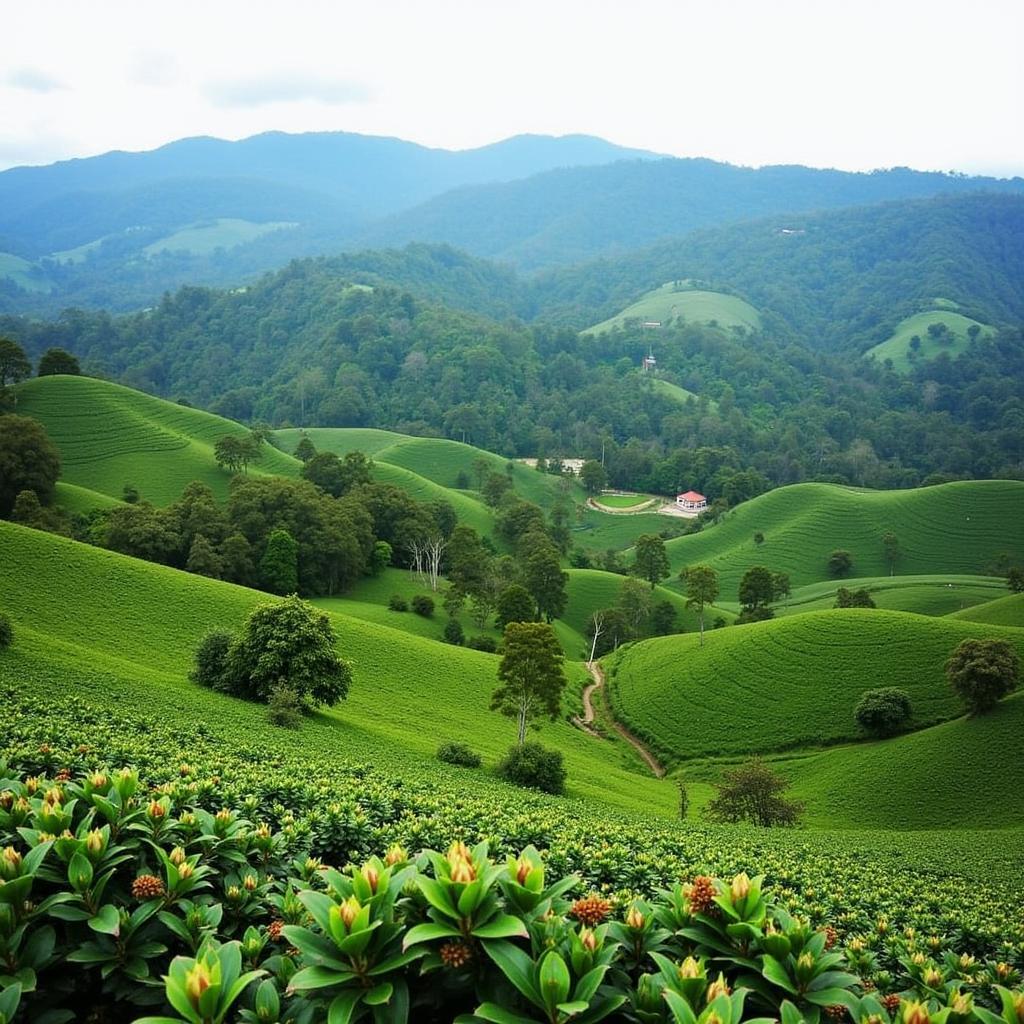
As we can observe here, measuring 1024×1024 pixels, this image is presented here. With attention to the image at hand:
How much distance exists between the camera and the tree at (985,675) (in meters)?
35.6

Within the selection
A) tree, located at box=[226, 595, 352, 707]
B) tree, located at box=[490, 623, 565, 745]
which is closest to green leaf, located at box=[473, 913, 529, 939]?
tree, located at box=[226, 595, 352, 707]

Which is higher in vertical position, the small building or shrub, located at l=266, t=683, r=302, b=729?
the small building

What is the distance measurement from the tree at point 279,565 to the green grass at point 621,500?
7820 cm

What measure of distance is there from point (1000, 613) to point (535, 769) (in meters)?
46.0

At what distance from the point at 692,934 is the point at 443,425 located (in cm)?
16314

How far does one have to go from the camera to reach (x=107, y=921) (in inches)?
163

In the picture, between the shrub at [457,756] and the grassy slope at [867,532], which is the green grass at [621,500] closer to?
the grassy slope at [867,532]

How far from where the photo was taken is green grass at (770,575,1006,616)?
73.6 metres

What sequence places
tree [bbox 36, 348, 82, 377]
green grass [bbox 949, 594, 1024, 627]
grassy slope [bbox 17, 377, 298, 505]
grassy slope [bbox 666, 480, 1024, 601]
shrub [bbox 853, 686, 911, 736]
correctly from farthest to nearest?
grassy slope [bbox 666, 480, 1024, 601]
tree [bbox 36, 348, 82, 377]
grassy slope [bbox 17, 377, 298, 505]
green grass [bbox 949, 594, 1024, 627]
shrub [bbox 853, 686, 911, 736]

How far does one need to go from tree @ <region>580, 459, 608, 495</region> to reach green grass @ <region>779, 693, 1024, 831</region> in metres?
97.9

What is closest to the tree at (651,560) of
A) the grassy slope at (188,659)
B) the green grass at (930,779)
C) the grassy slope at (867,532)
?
the grassy slope at (867,532)

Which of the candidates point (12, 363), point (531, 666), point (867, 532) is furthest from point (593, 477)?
point (531, 666)

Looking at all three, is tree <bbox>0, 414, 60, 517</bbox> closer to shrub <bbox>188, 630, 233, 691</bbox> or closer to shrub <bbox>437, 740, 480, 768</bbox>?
shrub <bbox>188, 630, 233, 691</bbox>

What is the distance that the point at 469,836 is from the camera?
9.93m
